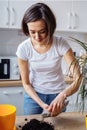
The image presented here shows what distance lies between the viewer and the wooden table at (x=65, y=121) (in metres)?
1.14

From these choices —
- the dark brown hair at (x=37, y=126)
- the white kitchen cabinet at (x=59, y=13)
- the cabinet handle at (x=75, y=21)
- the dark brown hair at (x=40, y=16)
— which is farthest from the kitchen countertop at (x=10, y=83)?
the dark brown hair at (x=37, y=126)

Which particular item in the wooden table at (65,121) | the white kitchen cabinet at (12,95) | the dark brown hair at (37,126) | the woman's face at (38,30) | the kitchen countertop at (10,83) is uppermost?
the woman's face at (38,30)

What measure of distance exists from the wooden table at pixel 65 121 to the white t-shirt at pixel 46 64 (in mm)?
289

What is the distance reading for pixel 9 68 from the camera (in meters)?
2.43

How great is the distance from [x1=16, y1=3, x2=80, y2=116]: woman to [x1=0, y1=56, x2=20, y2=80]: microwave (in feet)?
2.83

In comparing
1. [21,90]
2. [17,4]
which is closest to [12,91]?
[21,90]

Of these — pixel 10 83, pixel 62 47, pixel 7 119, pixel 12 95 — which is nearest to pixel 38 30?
pixel 62 47

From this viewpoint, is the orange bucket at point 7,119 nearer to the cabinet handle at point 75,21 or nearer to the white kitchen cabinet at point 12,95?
the white kitchen cabinet at point 12,95

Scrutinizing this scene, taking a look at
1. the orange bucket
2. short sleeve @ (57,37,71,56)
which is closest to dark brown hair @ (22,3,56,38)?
short sleeve @ (57,37,71,56)

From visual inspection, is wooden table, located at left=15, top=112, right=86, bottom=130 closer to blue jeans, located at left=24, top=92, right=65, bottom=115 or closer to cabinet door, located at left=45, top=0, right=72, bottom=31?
blue jeans, located at left=24, top=92, right=65, bottom=115

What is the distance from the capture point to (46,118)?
4.03 feet

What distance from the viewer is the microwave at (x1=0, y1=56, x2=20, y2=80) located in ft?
7.93

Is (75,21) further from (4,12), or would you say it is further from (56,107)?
(56,107)

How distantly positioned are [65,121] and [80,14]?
165 cm
